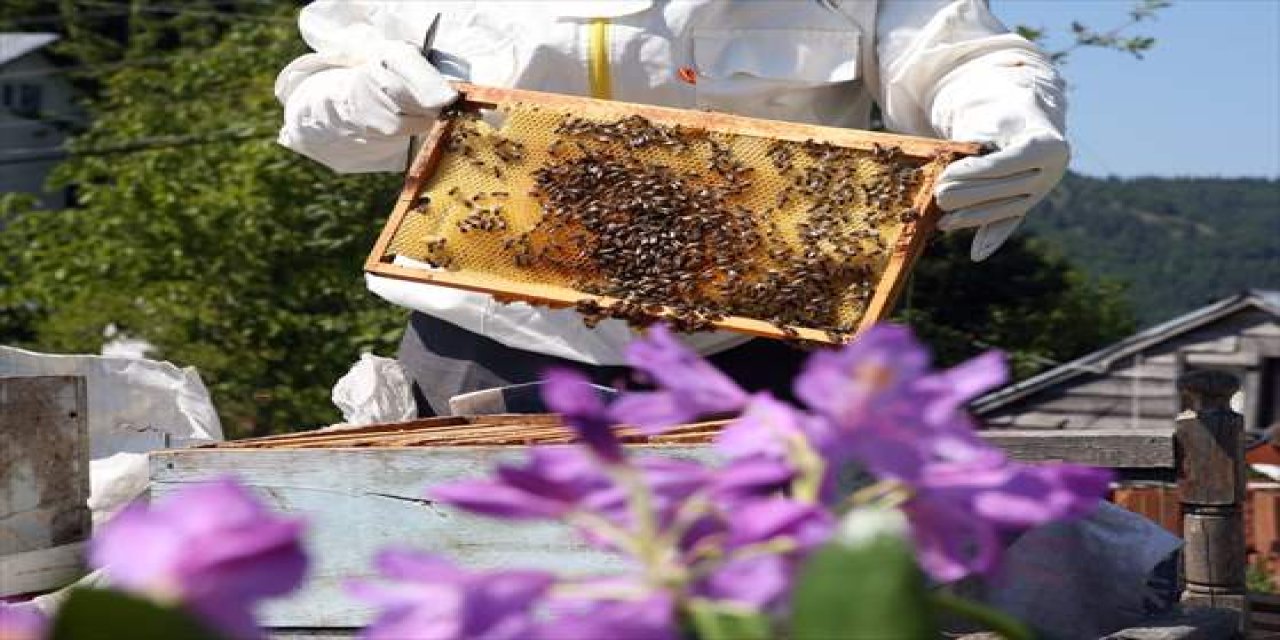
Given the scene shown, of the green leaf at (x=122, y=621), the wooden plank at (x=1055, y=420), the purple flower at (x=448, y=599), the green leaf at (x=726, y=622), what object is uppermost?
the green leaf at (x=122, y=621)

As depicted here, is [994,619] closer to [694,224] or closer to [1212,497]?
[694,224]

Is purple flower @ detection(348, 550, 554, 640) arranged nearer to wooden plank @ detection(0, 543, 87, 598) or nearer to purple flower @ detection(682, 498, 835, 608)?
purple flower @ detection(682, 498, 835, 608)

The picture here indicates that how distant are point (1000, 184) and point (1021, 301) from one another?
80.9 ft

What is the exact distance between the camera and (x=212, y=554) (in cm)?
53

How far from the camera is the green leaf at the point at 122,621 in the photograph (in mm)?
515

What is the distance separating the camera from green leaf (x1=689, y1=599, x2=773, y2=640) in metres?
0.63

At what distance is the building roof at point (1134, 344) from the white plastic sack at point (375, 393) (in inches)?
709

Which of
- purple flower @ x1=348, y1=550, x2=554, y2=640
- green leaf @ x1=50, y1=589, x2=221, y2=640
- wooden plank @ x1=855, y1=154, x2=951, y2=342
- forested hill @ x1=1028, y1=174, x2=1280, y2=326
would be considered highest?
forested hill @ x1=1028, y1=174, x2=1280, y2=326

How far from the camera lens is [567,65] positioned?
318cm

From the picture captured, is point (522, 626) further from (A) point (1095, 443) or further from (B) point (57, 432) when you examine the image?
(A) point (1095, 443)

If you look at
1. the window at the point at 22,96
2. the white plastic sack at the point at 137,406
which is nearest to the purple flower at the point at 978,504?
the white plastic sack at the point at 137,406

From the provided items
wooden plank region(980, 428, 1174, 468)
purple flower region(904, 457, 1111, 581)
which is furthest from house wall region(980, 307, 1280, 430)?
purple flower region(904, 457, 1111, 581)

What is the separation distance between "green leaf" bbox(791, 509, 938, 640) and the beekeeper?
2.35m

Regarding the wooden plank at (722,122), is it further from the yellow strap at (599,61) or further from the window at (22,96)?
the window at (22,96)
